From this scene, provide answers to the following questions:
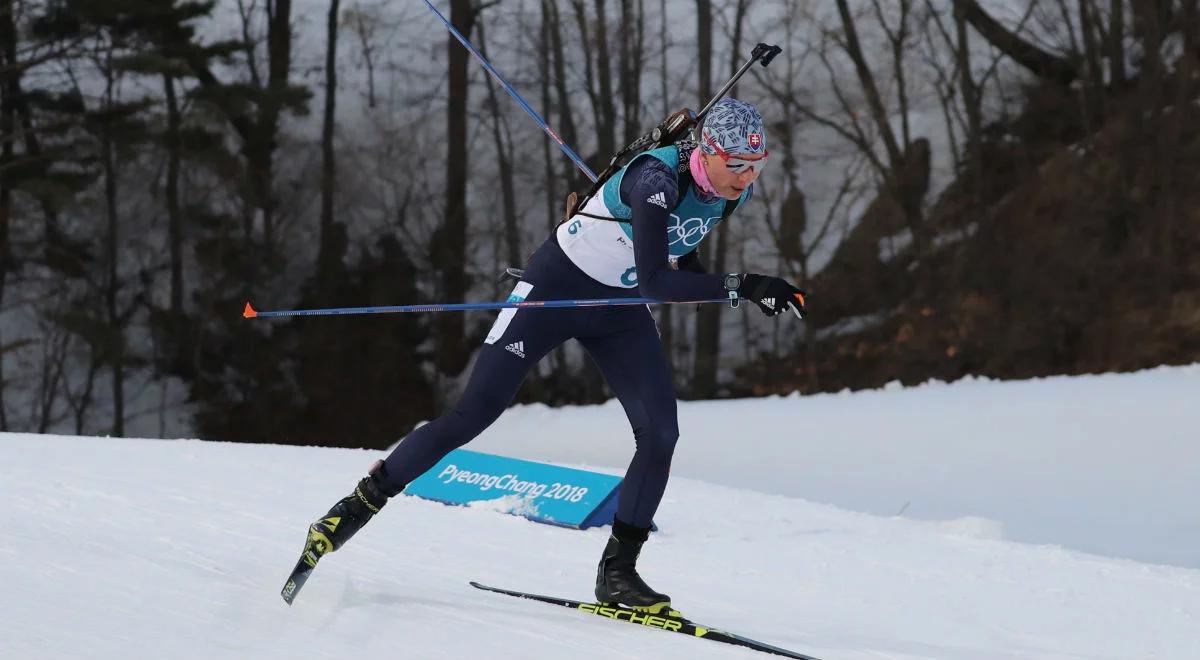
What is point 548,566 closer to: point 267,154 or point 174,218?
point 267,154

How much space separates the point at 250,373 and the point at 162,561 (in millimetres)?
13662

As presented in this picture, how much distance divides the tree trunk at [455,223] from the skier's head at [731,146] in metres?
13.7

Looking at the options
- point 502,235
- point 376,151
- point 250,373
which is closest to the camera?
point 250,373

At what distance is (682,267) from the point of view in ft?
10.2

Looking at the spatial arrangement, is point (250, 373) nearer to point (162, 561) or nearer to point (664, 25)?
point (664, 25)

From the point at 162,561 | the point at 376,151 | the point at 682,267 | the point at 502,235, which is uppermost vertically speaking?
the point at 376,151

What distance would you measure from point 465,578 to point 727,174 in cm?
151

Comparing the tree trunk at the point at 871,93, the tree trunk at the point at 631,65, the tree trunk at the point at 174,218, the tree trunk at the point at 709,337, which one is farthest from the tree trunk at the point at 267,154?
the tree trunk at the point at 871,93

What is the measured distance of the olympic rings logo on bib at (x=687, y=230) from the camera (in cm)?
289

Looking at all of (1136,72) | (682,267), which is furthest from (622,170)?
(1136,72)

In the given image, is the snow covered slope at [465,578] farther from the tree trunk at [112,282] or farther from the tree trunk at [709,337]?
the tree trunk at [112,282]

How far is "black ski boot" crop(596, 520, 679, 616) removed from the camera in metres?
2.99

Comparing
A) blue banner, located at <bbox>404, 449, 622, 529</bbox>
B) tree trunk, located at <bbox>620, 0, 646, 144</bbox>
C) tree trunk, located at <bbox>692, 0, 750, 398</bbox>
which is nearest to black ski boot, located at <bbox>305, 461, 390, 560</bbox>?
blue banner, located at <bbox>404, 449, 622, 529</bbox>

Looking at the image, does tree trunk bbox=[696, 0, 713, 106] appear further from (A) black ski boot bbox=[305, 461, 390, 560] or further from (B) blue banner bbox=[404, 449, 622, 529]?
(A) black ski boot bbox=[305, 461, 390, 560]
